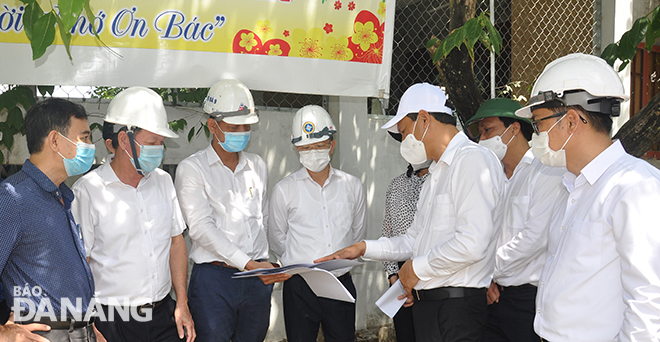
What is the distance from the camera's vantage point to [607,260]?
1.84 m

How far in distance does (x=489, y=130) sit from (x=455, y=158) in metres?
1.02

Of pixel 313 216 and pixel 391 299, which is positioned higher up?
pixel 313 216

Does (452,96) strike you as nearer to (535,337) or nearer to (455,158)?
(455,158)

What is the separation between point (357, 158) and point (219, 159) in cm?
207

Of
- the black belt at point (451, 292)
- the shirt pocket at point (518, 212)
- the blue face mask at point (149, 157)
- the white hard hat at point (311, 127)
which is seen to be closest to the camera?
the black belt at point (451, 292)

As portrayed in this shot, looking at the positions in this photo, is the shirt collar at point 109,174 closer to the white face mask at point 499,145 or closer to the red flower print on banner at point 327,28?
the red flower print on banner at point 327,28

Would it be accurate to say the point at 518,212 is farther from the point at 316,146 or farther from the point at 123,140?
the point at 123,140

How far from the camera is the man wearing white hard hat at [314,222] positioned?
3.52 m

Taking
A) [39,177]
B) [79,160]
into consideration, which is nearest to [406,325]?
[79,160]

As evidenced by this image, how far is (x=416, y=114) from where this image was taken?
2.85m

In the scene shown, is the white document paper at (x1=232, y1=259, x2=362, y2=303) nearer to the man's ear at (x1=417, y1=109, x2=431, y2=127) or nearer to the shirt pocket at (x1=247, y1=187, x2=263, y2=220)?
the shirt pocket at (x1=247, y1=187, x2=263, y2=220)

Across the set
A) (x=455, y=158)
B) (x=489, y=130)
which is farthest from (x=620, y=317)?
(x=489, y=130)

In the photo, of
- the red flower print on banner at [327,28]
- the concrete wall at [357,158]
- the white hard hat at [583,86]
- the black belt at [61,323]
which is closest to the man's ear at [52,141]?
the black belt at [61,323]

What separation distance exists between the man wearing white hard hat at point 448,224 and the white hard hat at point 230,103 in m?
1.04
